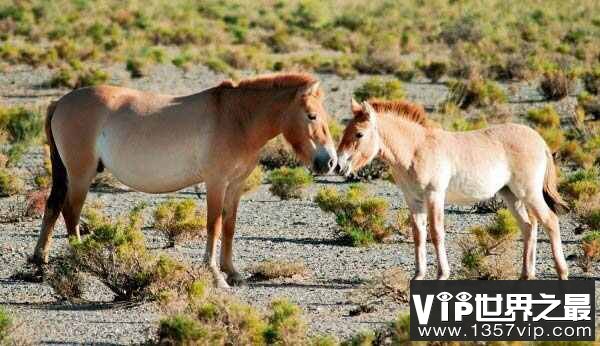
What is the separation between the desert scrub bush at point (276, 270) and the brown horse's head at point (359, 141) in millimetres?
1522

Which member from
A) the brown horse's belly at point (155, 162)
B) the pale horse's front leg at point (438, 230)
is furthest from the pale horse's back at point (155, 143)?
the pale horse's front leg at point (438, 230)

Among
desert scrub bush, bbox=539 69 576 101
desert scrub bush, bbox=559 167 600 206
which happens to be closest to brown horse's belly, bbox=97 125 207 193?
desert scrub bush, bbox=559 167 600 206

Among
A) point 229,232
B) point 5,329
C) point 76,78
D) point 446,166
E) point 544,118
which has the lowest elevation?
point 5,329

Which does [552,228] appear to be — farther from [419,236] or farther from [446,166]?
[419,236]

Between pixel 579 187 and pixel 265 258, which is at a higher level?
pixel 579 187

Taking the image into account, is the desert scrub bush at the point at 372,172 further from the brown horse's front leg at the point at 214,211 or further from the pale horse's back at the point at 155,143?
the brown horse's front leg at the point at 214,211

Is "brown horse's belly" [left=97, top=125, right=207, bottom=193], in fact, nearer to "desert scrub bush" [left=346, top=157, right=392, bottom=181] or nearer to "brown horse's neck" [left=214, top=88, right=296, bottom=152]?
"brown horse's neck" [left=214, top=88, right=296, bottom=152]

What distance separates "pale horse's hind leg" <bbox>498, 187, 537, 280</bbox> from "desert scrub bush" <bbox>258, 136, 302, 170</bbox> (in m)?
9.09

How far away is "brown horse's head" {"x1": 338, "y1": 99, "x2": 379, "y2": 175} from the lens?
37.0ft

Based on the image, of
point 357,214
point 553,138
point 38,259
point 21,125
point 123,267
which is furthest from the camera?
point 21,125

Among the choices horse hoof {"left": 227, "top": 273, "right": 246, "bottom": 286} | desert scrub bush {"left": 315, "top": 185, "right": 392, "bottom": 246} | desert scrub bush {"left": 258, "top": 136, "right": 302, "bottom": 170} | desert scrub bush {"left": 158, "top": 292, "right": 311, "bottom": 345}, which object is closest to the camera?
desert scrub bush {"left": 158, "top": 292, "right": 311, "bottom": 345}

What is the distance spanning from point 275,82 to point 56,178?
273 centimetres

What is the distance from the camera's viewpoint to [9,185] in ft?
59.5

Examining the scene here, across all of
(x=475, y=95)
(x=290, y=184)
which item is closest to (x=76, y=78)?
(x=475, y=95)
